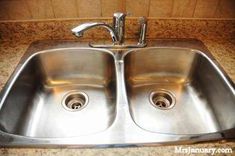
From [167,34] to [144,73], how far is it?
0.24m

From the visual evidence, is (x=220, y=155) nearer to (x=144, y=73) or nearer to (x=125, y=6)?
(x=144, y=73)

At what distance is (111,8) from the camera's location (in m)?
0.94

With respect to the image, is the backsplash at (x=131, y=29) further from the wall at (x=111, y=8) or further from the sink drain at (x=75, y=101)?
the sink drain at (x=75, y=101)

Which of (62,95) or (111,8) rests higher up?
(111,8)

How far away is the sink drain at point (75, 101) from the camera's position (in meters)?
0.92

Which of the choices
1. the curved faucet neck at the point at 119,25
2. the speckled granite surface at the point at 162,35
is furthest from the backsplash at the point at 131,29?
the curved faucet neck at the point at 119,25

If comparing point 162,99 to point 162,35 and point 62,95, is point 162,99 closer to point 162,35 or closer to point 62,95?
point 162,35

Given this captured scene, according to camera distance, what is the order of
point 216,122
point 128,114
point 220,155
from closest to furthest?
point 220,155 → point 128,114 → point 216,122

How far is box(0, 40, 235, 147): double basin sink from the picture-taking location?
30.8 inches

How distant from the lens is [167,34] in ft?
3.36

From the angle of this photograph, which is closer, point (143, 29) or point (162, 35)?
point (143, 29)

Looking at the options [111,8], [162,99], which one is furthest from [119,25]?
[162,99]

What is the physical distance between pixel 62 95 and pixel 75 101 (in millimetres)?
75

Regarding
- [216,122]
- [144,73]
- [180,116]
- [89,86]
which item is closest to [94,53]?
[89,86]
